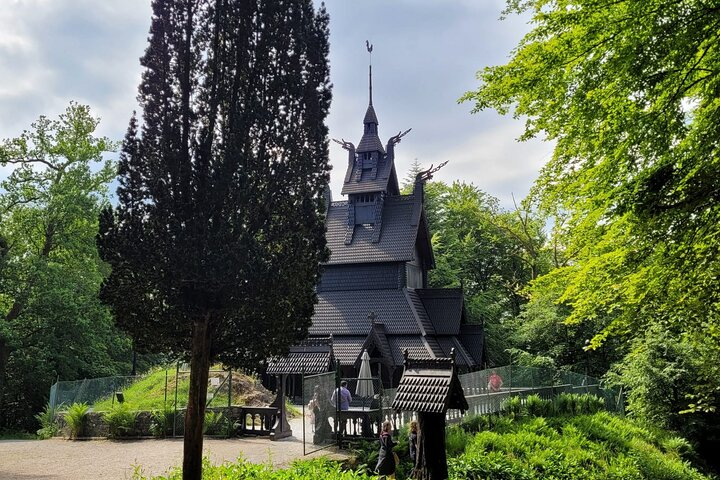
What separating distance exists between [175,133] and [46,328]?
28516 mm

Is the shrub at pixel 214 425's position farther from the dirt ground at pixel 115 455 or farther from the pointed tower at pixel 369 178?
the pointed tower at pixel 369 178

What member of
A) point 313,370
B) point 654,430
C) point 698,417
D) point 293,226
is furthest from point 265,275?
point 698,417

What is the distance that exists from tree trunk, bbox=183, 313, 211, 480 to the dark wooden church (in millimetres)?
15632

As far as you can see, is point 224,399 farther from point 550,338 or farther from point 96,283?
point 550,338

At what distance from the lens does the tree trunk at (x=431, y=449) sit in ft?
28.3

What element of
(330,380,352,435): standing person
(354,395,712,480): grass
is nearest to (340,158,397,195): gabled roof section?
(354,395,712,480): grass

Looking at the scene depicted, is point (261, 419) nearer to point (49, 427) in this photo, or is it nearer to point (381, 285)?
point (49, 427)

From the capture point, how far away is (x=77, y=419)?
60.0 ft

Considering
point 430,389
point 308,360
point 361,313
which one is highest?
point 361,313

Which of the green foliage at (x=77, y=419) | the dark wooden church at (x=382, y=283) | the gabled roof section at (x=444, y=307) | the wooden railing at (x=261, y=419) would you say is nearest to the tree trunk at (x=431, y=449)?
the wooden railing at (x=261, y=419)

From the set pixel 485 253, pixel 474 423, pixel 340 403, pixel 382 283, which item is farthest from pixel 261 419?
pixel 485 253

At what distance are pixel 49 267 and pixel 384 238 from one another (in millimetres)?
19459

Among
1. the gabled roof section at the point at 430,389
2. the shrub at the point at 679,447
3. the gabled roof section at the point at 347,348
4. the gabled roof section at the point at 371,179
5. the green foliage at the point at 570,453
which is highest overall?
the gabled roof section at the point at 371,179

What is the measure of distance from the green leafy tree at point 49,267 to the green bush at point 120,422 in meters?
16.1
